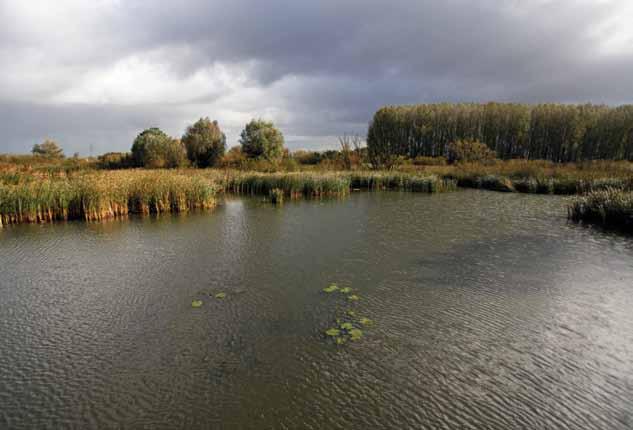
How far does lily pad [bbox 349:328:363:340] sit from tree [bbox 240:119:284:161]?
88.3ft

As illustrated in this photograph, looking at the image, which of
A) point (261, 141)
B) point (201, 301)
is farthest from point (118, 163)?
point (201, 301)

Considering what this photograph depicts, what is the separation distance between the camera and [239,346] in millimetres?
4125

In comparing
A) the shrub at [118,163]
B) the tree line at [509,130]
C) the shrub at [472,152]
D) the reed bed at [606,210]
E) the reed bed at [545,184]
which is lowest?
the reed bed at [606,210]

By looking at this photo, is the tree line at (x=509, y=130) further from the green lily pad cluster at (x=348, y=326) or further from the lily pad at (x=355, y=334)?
the lily pad at (x=355, y=334)

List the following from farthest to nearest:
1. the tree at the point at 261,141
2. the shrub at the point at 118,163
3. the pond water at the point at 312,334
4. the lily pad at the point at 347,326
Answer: the tree at the point at 261,141
the shrub at the point at 118,163
the lily pad at the point at 347,326
the pond water at the point at 312,334

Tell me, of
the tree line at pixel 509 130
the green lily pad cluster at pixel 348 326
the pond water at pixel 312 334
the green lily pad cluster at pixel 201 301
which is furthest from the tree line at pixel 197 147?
the green lily pad cluster at pixel 348 326

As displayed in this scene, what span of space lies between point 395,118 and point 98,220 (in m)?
35.4

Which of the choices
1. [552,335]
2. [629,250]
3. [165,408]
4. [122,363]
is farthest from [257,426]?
[629,250]

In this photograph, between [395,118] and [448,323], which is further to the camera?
[395,118]

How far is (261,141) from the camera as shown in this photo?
3039cm

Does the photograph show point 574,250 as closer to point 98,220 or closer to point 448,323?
point 448,323

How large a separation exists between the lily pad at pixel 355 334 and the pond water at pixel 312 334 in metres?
0.07

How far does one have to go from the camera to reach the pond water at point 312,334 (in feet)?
10.3

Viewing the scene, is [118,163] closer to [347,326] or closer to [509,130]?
[347,326]
